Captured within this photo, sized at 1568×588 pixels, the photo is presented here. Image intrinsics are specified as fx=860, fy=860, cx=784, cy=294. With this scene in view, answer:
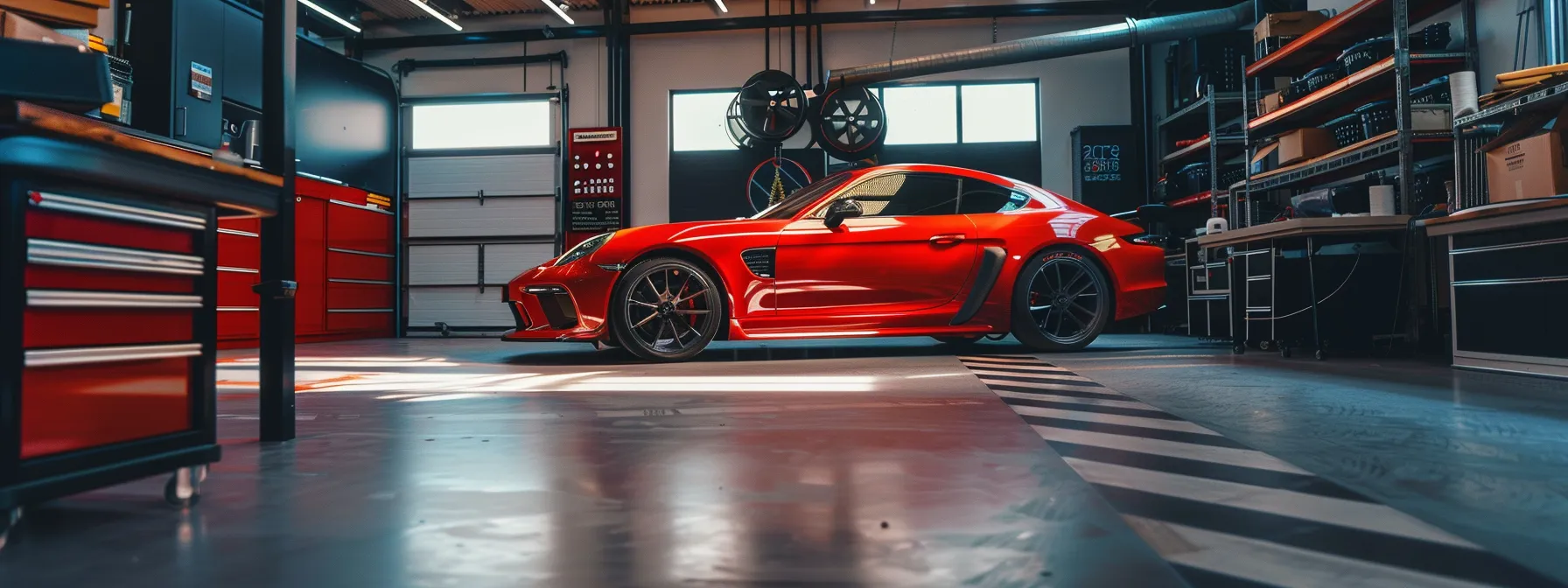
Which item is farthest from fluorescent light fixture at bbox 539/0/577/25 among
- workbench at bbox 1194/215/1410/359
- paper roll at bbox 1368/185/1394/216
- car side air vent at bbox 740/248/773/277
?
paper roll at bbox 1368/185/1394/216

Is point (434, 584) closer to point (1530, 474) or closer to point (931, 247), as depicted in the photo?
point (1530, 474)

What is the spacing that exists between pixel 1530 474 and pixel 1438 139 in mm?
4140

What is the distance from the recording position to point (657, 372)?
13.0 ft

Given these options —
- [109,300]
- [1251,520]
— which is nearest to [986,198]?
[1251,520]

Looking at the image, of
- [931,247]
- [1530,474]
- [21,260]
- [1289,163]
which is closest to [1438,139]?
[1289,163]

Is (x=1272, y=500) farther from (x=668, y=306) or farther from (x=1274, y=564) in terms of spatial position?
(x=668, y=306)

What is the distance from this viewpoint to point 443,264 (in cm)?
981

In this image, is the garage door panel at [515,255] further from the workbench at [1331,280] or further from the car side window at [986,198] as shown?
the workbench at [1331,280]

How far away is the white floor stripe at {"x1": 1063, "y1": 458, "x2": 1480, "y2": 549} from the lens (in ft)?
4.17

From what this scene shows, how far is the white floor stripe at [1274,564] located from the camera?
1.03 m

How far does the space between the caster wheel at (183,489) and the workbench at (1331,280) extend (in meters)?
4.87

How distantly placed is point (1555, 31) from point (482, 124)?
9.51 meters

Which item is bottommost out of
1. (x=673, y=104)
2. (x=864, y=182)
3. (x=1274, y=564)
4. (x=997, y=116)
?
(x=1274, y=564)

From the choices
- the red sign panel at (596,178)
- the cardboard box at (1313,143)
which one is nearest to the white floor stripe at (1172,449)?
the cardboard box at (1313,143)
